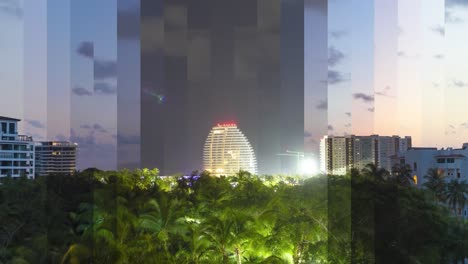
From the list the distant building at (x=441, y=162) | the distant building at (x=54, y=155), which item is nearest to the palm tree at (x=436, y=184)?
the distant building at (x=441, y=162)

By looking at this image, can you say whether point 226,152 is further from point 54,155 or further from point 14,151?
point 54,155

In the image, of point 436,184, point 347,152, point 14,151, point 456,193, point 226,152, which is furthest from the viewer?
point 226,152

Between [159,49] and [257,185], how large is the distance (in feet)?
15.5

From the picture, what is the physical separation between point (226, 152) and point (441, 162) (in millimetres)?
15809

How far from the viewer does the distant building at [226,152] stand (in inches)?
1291

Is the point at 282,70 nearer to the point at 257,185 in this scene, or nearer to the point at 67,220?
the point at 257,185

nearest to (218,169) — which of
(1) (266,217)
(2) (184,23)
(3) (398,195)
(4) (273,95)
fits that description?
(4) (273,95)

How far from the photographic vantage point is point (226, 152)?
34.1m

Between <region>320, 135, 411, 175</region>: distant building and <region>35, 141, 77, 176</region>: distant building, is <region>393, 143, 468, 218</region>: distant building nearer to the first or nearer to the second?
<region>320, 135, 411, 175</region>: distant building

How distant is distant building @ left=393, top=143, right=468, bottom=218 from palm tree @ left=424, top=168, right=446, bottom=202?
0.51 m

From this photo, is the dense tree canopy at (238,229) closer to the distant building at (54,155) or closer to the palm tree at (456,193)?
the palm tree at (456,193)

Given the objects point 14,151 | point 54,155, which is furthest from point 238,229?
point 54,155

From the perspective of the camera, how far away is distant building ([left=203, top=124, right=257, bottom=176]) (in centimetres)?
3278

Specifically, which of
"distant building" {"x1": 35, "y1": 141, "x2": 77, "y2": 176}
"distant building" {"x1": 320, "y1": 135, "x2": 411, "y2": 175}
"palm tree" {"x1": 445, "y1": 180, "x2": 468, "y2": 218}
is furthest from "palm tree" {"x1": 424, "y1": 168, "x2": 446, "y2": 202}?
"distant building" {"x1": 35, "y1": 141, "x2": 77, "y2": 176}
